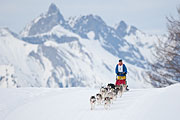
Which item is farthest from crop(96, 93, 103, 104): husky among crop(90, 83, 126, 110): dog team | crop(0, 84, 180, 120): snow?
crop(0, 84, 180, 120): snow

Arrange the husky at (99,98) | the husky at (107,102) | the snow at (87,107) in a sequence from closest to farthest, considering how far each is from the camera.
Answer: the snow at (87,107) → the husky at (107,102) → the husky at (99,98)

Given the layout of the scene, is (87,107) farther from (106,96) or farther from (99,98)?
(106,96)

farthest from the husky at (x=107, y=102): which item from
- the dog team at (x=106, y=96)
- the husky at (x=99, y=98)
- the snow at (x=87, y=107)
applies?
the husky at (x=99, y=98)

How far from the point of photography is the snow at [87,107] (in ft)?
40.3

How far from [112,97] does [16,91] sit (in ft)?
44.5

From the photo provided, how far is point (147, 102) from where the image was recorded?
44.5ft

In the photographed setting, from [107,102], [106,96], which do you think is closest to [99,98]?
[106,96]

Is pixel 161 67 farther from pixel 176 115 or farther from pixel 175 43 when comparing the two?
pixel 176 115

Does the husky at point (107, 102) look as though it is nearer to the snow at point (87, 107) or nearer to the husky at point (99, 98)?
the snow at point (87, 107)

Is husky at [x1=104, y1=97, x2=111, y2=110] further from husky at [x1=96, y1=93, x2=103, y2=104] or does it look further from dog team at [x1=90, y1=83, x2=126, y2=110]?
husky at [x1=96, y1=93, x2=103, y2=104]

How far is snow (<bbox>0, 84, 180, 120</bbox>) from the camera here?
12.3 metres

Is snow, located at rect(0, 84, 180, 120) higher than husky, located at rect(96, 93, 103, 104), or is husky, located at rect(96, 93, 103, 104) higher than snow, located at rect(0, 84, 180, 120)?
husky, located at rect(96, 93, 103, 104)

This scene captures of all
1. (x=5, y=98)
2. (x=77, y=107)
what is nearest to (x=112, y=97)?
(x=77, y=107)

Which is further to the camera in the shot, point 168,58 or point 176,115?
point 168,58
